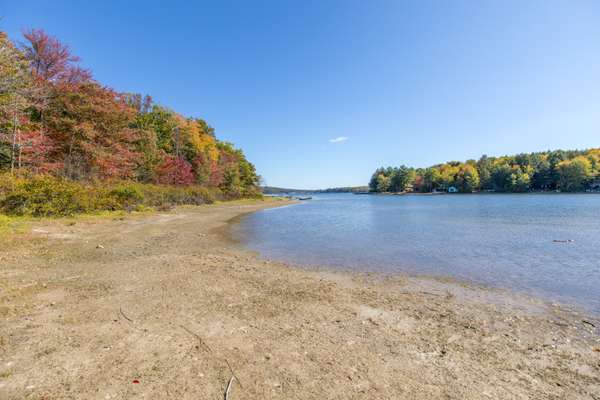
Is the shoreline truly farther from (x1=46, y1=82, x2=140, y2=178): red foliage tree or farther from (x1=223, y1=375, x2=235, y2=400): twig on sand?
(x1=46, y1=82, x2=140, y2=178): red foliage tree

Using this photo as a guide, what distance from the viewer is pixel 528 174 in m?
98.4

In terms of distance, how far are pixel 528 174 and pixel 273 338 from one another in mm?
125201

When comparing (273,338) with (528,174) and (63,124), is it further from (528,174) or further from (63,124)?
(528,174)

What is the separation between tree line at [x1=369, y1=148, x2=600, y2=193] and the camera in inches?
3587

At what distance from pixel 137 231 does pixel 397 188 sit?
490ft

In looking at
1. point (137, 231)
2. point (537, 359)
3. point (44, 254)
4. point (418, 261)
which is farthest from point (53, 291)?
point (418, 261)

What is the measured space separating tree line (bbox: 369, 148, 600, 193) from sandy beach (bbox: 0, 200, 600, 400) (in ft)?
382

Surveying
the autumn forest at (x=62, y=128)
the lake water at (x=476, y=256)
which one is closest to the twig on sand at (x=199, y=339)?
the lake water at (x=476, y=256)

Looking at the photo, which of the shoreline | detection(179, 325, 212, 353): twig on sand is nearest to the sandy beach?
detection(179, 325, 212, 353): twig on sand

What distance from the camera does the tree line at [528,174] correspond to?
3587 inches

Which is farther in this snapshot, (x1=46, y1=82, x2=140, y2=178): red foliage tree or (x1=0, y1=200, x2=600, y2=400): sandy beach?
(x1=46, y1=82, x2=140, y2=178): red foliage tree

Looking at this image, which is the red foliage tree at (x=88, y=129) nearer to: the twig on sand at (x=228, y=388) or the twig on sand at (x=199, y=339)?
the twig on sand at (x=199, y=339)

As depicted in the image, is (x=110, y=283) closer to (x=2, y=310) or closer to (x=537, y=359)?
(x=2, y=310)

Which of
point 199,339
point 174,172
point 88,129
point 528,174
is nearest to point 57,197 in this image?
point 88,129
